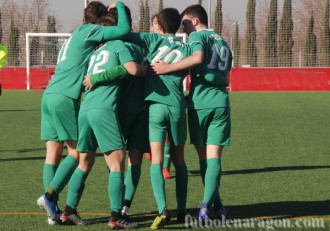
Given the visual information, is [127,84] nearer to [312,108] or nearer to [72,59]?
[72,59]

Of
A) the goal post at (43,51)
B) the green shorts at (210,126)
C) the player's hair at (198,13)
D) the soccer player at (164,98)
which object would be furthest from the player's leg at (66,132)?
the goal post at (43,51)

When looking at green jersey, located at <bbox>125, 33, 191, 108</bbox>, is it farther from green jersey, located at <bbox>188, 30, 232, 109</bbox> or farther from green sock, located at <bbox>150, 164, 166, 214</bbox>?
green sock, located at <bbox>150, 164, 166, 214</bbox>

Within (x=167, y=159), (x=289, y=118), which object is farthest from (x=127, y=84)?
(x=289, y=118)

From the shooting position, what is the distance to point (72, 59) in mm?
7242

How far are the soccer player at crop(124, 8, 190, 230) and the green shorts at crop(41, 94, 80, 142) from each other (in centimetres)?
66

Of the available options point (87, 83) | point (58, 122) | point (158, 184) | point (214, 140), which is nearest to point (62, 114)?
point (58, 122)

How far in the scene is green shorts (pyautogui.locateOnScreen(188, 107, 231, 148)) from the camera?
290 inches

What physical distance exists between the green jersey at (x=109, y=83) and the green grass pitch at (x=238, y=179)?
3.42 feet

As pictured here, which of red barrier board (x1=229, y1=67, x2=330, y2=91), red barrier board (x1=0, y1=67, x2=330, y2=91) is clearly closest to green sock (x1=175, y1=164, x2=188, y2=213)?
red barrier board (x1=0, y1=67, x2=330, y2=91)

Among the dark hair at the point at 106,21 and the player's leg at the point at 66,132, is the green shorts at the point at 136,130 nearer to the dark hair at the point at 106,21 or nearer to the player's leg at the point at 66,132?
the player's leg at the point at 66,132

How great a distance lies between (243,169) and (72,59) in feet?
15.1

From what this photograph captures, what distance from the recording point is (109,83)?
6.96 metres

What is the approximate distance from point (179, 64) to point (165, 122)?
51cm

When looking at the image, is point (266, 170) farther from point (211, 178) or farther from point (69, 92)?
point (69, 92)
